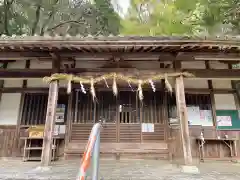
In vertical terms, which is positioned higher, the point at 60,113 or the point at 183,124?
the point at 60,113

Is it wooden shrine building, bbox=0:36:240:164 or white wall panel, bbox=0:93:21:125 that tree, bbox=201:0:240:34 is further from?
white wall panel, bbox=0:93:21:125

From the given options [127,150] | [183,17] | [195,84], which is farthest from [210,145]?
[183,17]

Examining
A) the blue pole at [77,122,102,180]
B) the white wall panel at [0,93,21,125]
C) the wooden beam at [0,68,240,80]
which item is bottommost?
the blue pole at [77,122,102,180]

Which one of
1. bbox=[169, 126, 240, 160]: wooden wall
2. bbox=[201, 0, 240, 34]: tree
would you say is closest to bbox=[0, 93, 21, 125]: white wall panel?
bbox=[169, 126, 240, 160]: wooden wall

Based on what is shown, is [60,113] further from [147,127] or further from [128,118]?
[147,127]

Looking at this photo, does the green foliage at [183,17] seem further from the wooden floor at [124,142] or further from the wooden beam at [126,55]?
the wooden floor at [124,142]

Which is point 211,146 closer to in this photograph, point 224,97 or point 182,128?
point 224,97

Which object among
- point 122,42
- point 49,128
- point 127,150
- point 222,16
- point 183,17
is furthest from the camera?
point 183,17

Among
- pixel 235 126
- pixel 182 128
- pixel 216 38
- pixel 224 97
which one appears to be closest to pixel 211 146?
pixel 235 126

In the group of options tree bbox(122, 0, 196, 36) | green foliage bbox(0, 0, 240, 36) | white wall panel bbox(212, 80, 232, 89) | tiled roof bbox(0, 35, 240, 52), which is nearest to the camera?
tiled roof bbox(0, 35, 240, 52)

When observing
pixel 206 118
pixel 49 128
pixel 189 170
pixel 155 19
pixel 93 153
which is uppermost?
pixel 155 19

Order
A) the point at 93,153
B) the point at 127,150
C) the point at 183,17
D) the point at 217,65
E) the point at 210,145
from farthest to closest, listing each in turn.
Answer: the point at 183,17 < the point at 217,65 < the point at 210,145 < the point at 127,150 < the point at 93,153

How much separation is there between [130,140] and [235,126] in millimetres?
3683

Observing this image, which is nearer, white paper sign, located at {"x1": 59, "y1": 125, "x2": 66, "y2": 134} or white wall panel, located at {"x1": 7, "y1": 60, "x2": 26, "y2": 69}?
white paper sign, located at {"x1": 59, "y1": 125, "x2": 66, "y2": 134}
